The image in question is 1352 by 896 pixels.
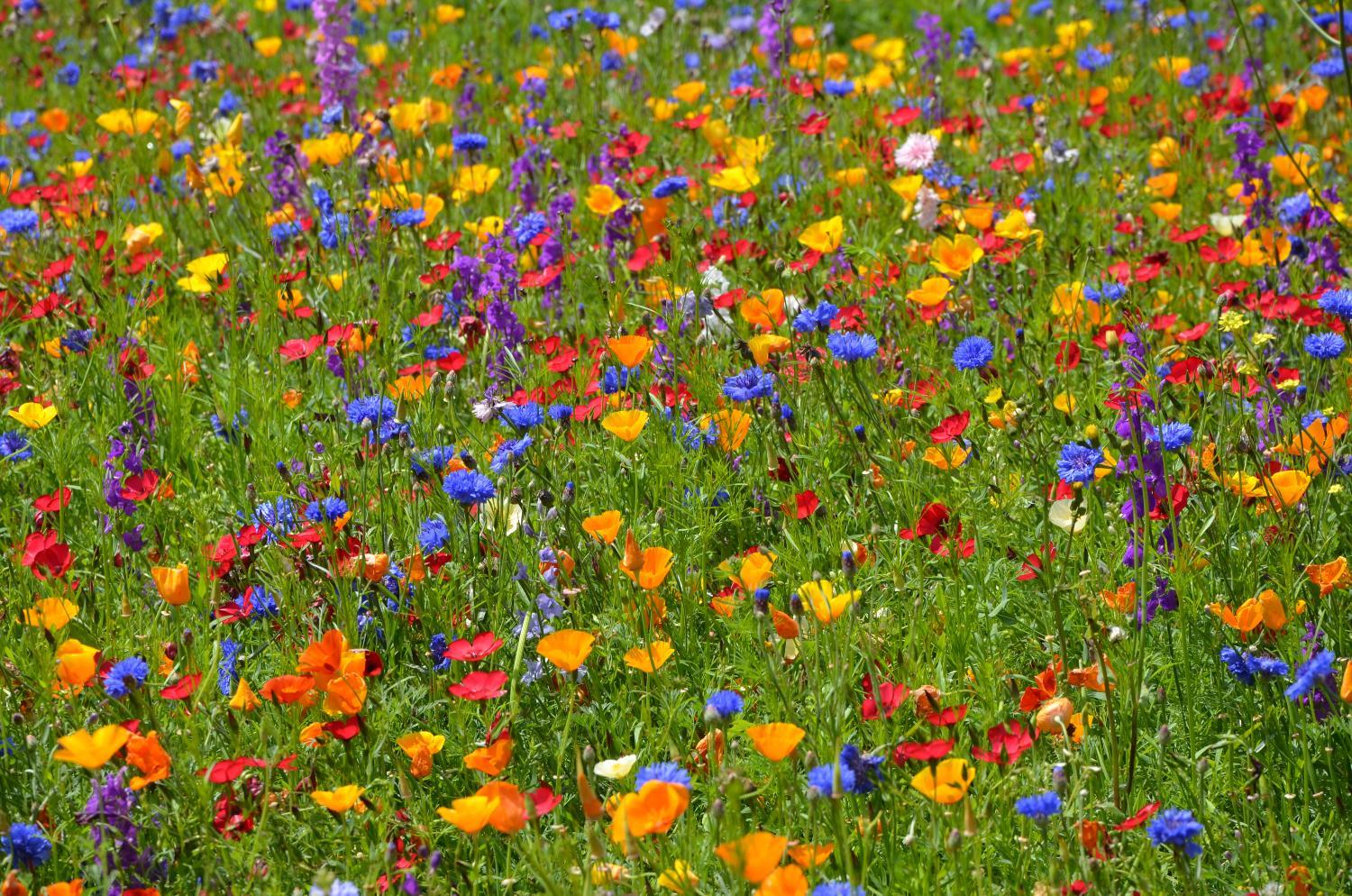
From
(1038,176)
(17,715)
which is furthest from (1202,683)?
(1038,176)

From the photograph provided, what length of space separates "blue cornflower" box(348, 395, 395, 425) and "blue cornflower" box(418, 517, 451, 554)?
0.21m

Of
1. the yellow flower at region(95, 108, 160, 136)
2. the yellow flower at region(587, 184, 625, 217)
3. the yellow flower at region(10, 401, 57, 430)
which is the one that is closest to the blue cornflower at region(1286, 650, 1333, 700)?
the yellow flower at region(587, 184, 625, 217)

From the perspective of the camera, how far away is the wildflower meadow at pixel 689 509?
1770mm

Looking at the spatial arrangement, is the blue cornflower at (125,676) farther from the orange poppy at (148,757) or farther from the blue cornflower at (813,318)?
the blue cornflower at (813,318)

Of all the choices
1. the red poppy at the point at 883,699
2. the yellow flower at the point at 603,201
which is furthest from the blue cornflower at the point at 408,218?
the red poppy at the point at 883,699

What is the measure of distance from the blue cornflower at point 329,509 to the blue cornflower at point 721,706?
71 centimetres

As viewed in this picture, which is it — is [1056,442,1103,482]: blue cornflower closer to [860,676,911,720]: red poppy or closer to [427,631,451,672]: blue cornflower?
[860,676,911,720]: red poppy

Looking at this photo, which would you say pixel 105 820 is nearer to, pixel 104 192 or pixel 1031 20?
pixel 104 192

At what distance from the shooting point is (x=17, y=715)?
196 cm

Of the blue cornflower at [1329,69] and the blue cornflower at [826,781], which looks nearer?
the blue cornflower at [826,781]

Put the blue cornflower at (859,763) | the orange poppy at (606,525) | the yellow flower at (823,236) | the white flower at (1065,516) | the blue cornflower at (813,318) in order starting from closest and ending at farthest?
the blue cornflower at (859,763) → the orange poppy at (606,525) → the white flower at (1065,516) → the blue cornflower at (813,318) → the yellow flower at (823,236)

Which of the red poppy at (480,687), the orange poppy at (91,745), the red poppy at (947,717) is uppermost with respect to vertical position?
the orange poppy at (91,745)

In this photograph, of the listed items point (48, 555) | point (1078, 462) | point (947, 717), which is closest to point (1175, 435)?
point (1078, 462)

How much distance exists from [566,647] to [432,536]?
483 millimetres
